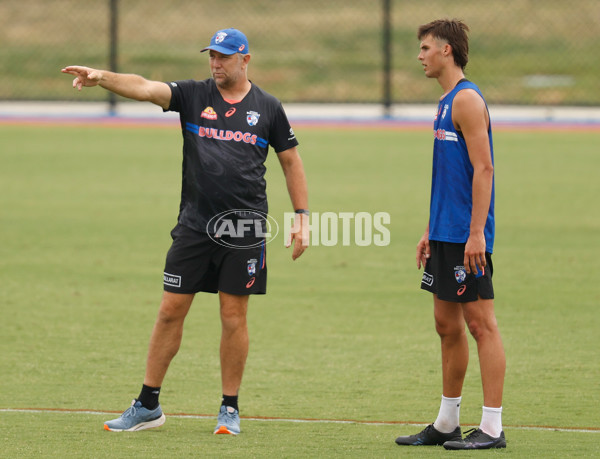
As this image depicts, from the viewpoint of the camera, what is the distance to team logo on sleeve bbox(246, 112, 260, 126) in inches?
224

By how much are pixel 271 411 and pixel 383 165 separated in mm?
10084

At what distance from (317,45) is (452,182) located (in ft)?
86.1

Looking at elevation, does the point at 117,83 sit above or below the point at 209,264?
above

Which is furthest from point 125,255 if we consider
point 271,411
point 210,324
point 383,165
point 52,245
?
point 383,165

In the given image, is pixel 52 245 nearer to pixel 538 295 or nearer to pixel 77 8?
pixel 538 295

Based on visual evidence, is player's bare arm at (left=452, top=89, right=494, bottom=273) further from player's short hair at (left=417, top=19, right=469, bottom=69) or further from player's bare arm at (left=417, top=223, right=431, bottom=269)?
player's bare arm at (left=417, top=223, right=431, bottom=269)

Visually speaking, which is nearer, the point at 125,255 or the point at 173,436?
the point at 173,436

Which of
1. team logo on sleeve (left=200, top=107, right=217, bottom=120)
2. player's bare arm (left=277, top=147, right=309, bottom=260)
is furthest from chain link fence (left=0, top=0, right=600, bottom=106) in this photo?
team logo on sleeve (left=200, top=107, right=217, bottom=120)

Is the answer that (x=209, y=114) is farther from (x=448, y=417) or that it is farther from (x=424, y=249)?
(x=448, y=417)

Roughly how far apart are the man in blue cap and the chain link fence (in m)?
18.1

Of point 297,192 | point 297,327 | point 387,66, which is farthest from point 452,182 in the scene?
point 387,66

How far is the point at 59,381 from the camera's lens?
655cm

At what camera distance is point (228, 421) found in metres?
5.59

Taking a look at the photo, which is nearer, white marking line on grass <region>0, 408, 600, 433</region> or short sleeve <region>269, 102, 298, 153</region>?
white marking line on grass <region>0, 408, 600, 433</region>
